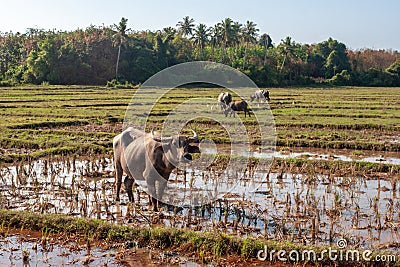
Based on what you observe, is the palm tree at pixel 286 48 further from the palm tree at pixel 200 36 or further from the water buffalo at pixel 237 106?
the water buffalo at pixel 237 106

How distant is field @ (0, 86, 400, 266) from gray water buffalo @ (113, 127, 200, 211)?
40 centimetres

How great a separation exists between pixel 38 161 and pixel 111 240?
5.74 m

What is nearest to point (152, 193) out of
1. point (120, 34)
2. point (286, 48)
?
point (120, 34)

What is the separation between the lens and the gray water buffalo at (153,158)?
7090 mm

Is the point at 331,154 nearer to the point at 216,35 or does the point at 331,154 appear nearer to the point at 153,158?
the point at 153,158

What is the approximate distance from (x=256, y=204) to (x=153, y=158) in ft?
5.90

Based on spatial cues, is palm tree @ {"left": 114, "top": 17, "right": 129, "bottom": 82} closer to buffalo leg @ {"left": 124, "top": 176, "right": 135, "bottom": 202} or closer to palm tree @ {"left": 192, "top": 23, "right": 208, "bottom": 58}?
palm tree @ {"left": 192, "top": 23, "right": 208, "bottom": 58}

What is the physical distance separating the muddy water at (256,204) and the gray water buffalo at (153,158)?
0.35 meters

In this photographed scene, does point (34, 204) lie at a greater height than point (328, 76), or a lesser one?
lesser

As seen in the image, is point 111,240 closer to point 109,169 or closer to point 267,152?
point 109,169

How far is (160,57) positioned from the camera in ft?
154

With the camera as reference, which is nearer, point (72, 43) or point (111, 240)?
point (111, 240)

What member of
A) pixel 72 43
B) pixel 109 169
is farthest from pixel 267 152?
pixel 72 43

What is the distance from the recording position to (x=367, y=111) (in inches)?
833
